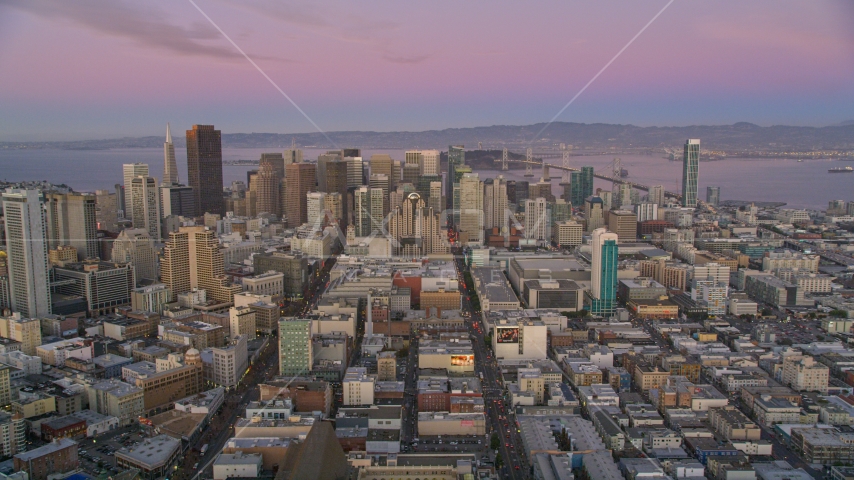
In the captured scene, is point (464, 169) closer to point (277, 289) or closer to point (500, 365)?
point (277, 289)

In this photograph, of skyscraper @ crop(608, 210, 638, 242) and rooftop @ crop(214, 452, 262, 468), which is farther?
skyscraper @ crop(608, 210, 638, 242)

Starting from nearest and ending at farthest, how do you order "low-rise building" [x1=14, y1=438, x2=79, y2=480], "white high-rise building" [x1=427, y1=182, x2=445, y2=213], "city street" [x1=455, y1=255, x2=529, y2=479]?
1. "low-rise building" [x1=14, y1=438, x2=79, y2=480]
2. "city street" [x1=455, y1=255, x2=529, y2=479]
3. "white high-rise building" [x1=427, y1=182, x2=445, y2=213]

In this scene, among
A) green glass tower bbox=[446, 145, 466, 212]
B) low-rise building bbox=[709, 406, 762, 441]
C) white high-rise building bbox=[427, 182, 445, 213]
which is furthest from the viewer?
green glass tower bbox=[446, 145, 466, 212]

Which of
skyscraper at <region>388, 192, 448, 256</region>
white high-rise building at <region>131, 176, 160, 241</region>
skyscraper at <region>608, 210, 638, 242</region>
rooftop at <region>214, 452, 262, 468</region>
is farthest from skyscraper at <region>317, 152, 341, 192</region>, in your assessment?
rooftop at <region>214, 452, 262, 468</region>

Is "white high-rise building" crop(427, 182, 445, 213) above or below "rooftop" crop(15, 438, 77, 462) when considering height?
above

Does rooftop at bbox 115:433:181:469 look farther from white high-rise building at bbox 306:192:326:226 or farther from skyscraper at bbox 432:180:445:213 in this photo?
skyscraper at bbox 432:180:445:213

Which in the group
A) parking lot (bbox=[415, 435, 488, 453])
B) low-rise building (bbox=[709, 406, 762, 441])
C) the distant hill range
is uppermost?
the distant hill range

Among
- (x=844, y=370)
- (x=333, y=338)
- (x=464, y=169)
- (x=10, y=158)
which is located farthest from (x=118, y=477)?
(x=464, y=169)

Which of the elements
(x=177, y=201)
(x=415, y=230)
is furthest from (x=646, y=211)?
(x=177, y=201)
